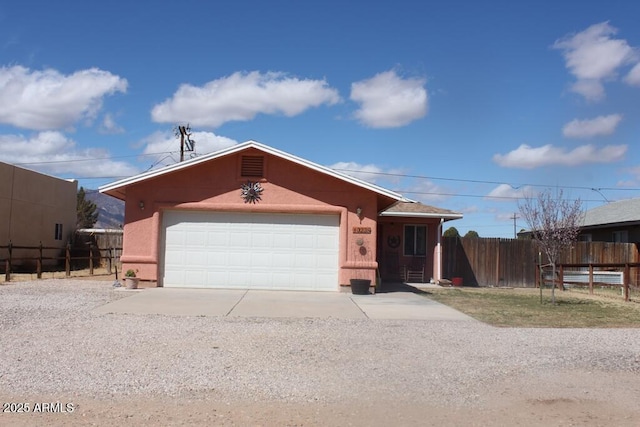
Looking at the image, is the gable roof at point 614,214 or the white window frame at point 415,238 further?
the gable roof at point 614,214

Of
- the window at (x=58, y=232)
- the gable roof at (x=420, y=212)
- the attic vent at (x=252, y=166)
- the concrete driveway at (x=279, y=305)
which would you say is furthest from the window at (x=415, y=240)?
the window at (x=58, y=232)

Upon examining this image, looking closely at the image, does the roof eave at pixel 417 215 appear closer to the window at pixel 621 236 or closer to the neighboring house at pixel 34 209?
the window at pixel 621 236

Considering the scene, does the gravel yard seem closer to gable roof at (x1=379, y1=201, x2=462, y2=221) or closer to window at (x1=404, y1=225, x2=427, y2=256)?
gable roof at (x1=379, y1=201, x2=462, y2=221)

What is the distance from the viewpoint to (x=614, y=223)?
92.7ft

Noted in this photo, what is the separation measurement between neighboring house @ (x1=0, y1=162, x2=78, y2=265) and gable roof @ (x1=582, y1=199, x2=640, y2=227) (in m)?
28.5

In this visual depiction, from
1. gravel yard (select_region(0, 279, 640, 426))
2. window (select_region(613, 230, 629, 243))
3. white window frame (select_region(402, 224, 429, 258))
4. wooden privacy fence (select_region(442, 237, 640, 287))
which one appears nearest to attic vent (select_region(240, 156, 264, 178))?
gravel yard (select_region(0, 279, 640, 426))

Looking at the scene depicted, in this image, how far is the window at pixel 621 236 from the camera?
2875cm

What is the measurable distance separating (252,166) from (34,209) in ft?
56.9

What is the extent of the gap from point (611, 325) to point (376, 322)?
4896 millimetres

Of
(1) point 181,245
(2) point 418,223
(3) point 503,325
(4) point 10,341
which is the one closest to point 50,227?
(1) point 181,245

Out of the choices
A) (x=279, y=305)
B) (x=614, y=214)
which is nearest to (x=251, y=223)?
Result: (x=279, y=305)

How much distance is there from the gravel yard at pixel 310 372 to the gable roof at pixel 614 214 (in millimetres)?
19352

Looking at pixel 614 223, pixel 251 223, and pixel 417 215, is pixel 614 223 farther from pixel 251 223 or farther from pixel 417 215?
pixel 251 223

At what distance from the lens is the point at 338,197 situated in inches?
699
